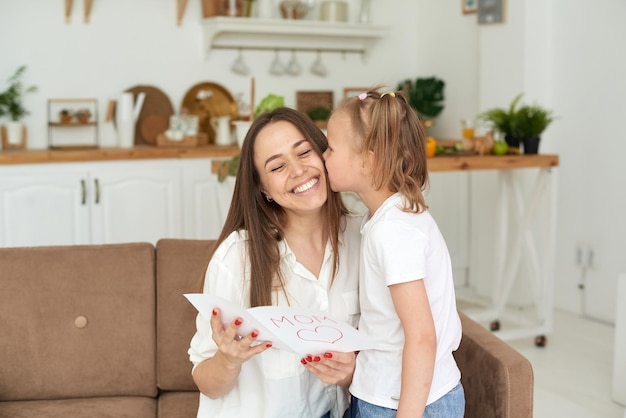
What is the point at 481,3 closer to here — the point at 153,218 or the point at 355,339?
the point at 153,218

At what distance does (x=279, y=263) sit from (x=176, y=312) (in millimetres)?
517

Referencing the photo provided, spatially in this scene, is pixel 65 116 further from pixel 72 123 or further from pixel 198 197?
pixel 198 197

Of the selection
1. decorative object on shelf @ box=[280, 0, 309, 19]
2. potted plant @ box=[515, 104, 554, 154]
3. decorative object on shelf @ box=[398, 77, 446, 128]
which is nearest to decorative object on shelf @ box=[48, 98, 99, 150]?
decorative object on shelf @ box=[280, 0, 309, 19]

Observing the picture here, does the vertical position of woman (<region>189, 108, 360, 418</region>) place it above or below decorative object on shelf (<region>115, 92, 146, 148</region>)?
below

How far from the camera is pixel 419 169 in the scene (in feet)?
5.41

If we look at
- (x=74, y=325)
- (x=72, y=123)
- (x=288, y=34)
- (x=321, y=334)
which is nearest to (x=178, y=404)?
(x=74, y=325)

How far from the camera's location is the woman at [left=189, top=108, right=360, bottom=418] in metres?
1.79

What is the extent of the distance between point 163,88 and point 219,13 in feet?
1.91

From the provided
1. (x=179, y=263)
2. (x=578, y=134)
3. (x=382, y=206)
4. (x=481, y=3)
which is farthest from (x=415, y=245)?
(x=481, y=3)

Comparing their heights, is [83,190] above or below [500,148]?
below

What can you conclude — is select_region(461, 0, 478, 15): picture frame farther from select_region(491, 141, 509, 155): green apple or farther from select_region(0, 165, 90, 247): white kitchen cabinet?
select_region(0, 165, 90, 247): white kitchen cabinet

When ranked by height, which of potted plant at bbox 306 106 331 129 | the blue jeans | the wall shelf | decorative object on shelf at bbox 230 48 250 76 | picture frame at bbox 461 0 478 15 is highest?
picture frame at bbox 461 0 478 15

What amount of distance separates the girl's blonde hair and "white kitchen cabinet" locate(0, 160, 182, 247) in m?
3.03

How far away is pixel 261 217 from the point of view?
1873mm
